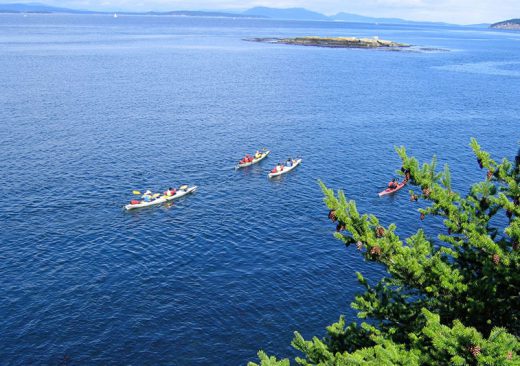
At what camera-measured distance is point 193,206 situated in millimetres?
55844

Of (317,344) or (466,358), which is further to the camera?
(317,344)

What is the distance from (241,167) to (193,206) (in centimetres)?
→ 1475

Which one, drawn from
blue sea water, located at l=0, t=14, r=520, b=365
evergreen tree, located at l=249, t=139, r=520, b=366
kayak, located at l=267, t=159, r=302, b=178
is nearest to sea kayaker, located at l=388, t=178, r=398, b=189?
blue sea water, located at l=0, t=14, r=520, b=365

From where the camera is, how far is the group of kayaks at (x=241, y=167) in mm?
55062

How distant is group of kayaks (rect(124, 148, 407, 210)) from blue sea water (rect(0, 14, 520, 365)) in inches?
47.9

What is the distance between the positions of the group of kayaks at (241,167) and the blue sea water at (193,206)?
3.99ft

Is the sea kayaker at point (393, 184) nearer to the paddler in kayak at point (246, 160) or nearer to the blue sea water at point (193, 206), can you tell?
the blue sea water at point (193, 206)

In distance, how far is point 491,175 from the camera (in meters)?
18.5

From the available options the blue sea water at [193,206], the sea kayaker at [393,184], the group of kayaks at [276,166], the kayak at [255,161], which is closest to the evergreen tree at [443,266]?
the blue sea water at [193,206]

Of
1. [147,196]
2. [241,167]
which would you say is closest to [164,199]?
[147,196]

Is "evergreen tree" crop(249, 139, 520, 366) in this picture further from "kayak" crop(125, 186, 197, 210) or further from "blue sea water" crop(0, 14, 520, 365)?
"kayak" crop(125, 186, 197, 210)

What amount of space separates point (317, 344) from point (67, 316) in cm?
2599

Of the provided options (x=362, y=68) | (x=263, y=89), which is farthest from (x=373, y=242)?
(x=362, y=68)

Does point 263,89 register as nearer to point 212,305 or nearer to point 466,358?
point 212,305
